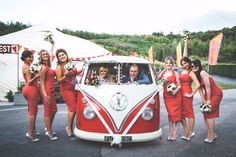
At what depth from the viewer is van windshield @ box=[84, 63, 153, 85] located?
6.60 m

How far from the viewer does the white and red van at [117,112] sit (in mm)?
5973

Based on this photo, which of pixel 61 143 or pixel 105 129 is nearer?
pixel 105 129

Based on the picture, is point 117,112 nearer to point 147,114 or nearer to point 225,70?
point 147,114

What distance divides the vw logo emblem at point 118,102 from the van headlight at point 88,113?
15.3 inches

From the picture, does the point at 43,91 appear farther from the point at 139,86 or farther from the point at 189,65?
the point at 189,65

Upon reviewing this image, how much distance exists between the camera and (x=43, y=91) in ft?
21.2

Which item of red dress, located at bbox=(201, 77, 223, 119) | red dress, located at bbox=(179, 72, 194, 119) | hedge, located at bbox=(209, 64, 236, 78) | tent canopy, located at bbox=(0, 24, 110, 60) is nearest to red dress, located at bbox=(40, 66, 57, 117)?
red dress, located at bbox=(179, 72, 194, 119)

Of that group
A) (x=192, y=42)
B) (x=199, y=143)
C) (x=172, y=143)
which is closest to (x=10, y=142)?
(x=172, y=143)

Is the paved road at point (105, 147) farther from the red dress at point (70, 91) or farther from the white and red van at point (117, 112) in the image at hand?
the red dress at point (70, 91)

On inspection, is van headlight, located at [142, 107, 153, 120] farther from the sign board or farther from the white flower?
the sign board

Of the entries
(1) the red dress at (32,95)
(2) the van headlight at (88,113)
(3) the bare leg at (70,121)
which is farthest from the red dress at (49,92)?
(2) the van headlight at (88,113)

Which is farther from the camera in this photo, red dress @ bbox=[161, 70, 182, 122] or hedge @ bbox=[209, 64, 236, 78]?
hedge @ bbox=[209, 64, 236, 78]

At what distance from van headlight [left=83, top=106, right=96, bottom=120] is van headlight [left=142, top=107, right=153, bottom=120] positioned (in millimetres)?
941

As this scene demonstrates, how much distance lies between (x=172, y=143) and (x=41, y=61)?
10.4 ft
